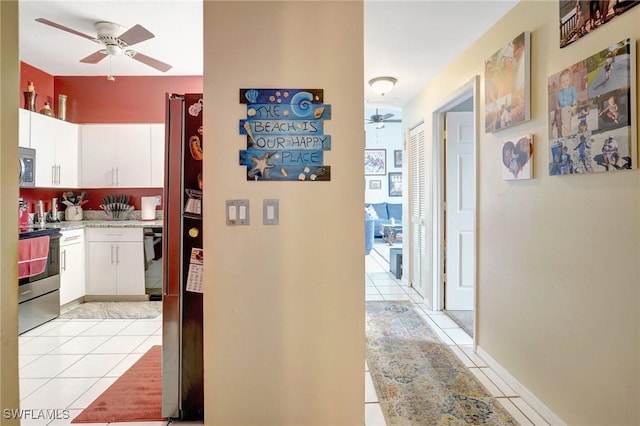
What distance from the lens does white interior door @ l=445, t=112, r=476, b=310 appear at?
3936mm

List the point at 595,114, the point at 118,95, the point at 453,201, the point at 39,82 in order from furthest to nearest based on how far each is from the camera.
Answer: the point at 118,95, the point at 39,82, the point at 453,201, the point at 595,114

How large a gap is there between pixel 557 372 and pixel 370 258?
5.33 m

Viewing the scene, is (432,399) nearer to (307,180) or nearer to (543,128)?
(307,180)

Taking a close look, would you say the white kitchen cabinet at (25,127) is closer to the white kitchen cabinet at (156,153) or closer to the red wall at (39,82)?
the red wall at (39,82)

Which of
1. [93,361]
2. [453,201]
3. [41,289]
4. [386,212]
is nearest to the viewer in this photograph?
[93,361]

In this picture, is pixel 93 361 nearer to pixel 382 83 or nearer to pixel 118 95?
pixel 118 95

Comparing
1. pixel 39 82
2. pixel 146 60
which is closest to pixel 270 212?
pixel 146 60

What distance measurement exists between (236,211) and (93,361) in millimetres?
2079

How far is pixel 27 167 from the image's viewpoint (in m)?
3.82

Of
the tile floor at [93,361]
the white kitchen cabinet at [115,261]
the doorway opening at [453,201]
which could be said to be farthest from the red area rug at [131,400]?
the doorway opening at [453,201]

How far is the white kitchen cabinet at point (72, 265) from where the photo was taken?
13.0ft

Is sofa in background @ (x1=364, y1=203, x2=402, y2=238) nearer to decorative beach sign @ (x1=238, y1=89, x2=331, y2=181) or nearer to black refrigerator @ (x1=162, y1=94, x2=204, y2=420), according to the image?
black refrigerator @ (x1=162, y1=94, x2=204, y2=420)

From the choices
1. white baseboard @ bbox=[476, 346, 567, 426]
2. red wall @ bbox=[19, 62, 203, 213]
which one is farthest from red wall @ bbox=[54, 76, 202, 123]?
white baseboard @ bbox=[476, 346, 567, 426]

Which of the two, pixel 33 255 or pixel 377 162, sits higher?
pixel 377 162
